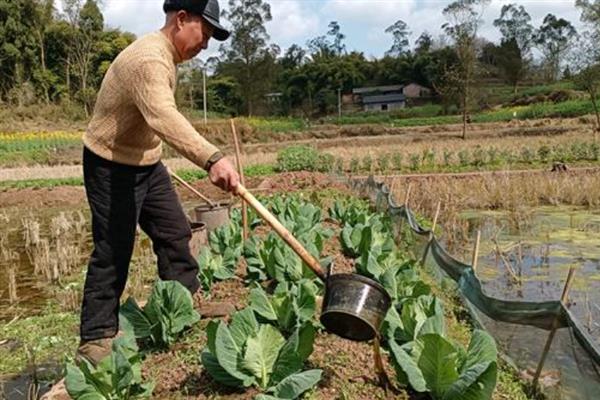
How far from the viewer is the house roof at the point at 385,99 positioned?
49.2 meters

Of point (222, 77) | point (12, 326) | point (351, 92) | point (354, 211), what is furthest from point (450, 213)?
point (351, 92)

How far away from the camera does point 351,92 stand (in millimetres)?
51438

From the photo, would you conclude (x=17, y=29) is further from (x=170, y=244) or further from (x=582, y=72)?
(x=170, y=244)

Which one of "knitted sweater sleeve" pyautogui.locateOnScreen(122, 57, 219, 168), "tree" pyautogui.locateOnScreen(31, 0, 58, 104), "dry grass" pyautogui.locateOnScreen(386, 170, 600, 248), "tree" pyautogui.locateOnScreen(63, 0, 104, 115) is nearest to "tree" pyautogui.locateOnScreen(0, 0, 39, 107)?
"tree" pyautogui.locateOnScreen(31, 0, 58, 104)

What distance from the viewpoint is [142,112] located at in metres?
2.46

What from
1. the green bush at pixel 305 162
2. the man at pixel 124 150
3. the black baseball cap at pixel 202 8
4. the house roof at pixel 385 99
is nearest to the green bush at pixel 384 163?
the green bush at pixel 305 162

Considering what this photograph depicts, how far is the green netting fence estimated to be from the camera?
2447mm

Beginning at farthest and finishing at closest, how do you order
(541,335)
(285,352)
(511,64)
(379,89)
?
(379,89) → (511,64) → (541,335) → (285,352)

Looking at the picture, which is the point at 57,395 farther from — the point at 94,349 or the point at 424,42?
the point at 424,42

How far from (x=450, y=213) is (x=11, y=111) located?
28438mm

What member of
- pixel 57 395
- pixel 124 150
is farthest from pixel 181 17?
pixel 57 395

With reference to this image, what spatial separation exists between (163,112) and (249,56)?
44898 mm

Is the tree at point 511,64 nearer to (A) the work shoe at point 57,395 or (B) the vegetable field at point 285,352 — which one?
(B) the vegetable field at point 285,352

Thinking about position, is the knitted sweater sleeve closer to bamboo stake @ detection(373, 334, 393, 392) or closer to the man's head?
the man's head
